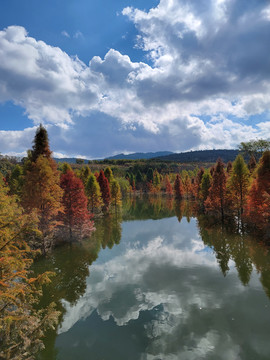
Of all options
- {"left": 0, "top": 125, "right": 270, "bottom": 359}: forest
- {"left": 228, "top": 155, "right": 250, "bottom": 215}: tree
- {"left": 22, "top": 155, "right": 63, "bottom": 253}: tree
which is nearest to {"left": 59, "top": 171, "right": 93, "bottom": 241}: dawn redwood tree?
{"left": 0, "top": 125, "right": 270, "bottom": 359}: forest

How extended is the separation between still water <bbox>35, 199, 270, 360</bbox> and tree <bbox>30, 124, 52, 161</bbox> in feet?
41.4

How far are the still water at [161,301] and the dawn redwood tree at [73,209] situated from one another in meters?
3.00

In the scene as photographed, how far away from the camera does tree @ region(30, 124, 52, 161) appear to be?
26452mm

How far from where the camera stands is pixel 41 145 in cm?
2680

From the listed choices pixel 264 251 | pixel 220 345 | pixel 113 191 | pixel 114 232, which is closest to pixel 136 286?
pixel 220 345

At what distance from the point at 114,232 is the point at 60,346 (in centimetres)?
2794

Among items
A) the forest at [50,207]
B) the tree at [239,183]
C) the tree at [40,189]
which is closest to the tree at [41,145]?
the forest at [50,207]

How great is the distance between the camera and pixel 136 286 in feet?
61.4

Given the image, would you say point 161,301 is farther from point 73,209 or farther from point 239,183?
point 239,183

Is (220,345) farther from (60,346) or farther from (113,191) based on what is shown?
(113,191)

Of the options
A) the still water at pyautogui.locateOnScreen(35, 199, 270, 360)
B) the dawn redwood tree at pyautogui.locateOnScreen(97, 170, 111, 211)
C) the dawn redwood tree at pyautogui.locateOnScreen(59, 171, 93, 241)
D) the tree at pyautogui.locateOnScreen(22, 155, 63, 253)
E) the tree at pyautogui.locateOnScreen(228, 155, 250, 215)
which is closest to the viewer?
the still water at pyautogui.locateOnScreen(35, 199, 270, 360)

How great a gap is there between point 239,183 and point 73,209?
30380mm

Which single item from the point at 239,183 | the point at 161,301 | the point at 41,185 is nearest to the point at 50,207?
the point at 41,185

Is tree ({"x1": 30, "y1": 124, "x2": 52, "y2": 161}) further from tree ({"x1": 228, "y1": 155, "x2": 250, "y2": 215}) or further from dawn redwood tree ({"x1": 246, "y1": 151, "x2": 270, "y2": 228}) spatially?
tree ({"x1": 228, "y1": 155, "x2": 250, "y2": 215})
